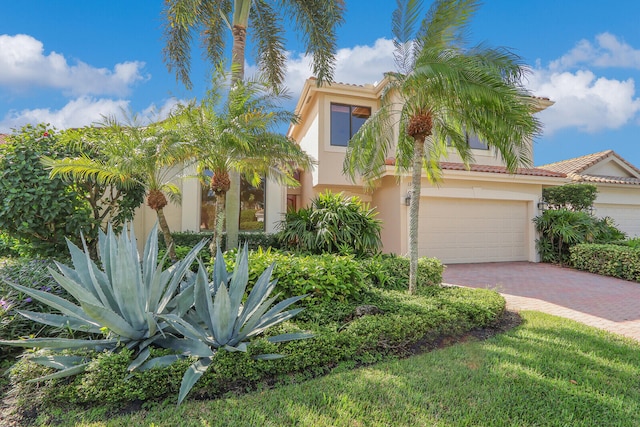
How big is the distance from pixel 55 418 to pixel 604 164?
24800mm

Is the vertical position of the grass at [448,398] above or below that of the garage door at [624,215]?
below

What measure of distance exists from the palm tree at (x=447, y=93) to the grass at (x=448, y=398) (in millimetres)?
2749

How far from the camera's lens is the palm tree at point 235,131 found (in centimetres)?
697

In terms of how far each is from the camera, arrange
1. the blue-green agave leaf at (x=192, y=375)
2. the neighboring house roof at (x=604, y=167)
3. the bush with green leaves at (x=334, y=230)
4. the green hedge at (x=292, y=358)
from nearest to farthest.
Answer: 1. the blue-green agave leaf at (x=192, y=375)
2. the green hedge at (x=292, y=358)
3. the bush with green leaves at (x=334, y=230)
4. the neighboring house roof at (x=604, y=167)

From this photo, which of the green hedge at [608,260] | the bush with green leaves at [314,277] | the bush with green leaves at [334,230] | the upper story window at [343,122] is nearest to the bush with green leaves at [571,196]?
the green hedge at [608,260]

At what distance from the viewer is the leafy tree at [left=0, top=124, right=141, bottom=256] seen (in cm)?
682

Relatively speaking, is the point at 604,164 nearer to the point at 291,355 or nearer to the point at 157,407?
the point at 291,355

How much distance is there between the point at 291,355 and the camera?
3.93 meters

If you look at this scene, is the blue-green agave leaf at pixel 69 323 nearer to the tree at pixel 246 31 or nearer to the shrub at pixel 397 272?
the shrub at pixel 397 272

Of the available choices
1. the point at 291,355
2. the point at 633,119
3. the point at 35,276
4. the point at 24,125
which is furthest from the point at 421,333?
the point at 633,119

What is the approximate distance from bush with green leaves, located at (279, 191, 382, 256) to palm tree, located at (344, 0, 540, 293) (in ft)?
5.41

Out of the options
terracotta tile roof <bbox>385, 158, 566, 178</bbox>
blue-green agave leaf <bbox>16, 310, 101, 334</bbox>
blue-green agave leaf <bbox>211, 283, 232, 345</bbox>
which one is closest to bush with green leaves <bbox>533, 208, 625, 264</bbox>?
terracotta tile roof <bbox>385, 158, 566, 178</bbox>

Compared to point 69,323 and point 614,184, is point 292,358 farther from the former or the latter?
point 614,184

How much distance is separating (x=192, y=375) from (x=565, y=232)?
14148 mm
